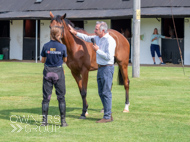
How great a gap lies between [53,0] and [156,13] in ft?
32.0

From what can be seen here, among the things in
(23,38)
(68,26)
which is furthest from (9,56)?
(68,26)

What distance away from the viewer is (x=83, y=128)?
9.05m

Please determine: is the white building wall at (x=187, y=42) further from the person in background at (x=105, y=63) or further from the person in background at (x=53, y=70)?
the person in background at (x=53, y=70)

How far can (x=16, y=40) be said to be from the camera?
33.8m

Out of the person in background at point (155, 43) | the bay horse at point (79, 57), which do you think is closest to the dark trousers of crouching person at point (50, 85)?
the bay horse at point (79, 57)

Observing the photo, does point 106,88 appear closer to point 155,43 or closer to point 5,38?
point 155,43

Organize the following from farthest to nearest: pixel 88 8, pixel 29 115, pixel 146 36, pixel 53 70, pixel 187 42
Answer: pixel 88 8 → pixel 146 36 → pixel 187 42 → pixel 29 115 → pixel 53 70

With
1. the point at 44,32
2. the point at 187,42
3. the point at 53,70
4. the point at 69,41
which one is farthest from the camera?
the point at 44,32

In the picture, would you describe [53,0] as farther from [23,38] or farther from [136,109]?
[136,109]

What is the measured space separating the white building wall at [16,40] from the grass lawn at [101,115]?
16.5 meters

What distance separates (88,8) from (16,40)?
5630 millimetres

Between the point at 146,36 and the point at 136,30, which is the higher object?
the point at 146,36

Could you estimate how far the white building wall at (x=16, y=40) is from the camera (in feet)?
110

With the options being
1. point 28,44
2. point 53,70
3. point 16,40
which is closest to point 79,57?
point 53,70
